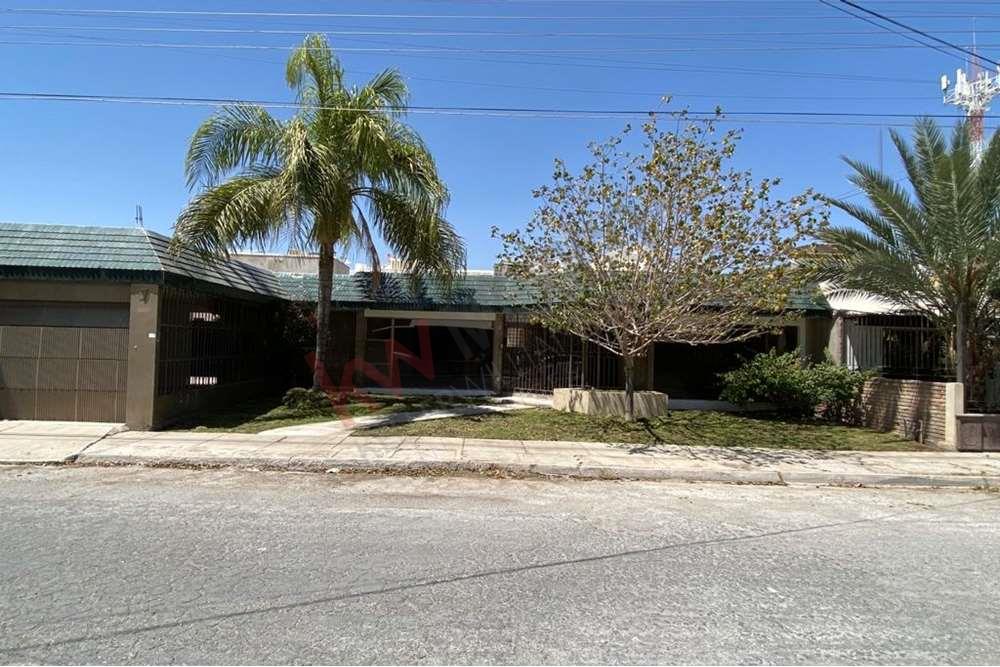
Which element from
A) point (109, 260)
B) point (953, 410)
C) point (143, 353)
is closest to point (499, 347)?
point (143, 353)

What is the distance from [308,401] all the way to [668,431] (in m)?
7.35

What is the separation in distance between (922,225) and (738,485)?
6.54 m

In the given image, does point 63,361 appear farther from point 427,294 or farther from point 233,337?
point 427,294

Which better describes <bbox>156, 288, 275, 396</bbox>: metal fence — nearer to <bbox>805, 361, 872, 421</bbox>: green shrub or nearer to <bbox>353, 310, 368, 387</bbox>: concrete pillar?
<bbox>353, 310, 368, 387</bbox>: concrete pillar

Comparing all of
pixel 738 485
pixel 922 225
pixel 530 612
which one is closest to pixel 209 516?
pixel 530 612

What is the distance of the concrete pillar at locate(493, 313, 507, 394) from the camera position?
17.4 metres

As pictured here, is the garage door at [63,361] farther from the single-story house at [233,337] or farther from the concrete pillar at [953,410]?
the concrete pillar at [953,410]

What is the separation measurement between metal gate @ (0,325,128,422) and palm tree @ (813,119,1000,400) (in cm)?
1300

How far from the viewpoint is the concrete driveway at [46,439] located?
31.4 ft

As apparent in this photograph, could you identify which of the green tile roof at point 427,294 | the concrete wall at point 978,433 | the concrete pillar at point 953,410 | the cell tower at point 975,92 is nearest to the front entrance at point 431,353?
the green tile roof at point 427,294

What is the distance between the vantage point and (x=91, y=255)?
39.5ft

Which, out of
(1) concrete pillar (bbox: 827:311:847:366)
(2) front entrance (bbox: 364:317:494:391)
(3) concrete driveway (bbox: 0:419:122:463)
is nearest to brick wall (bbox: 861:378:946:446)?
(1) concrete pillar (bbox: 827:311:847:366)

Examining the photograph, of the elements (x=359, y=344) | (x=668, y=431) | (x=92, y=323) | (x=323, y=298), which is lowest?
(x=668, y=431)

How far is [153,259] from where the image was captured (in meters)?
12.0
